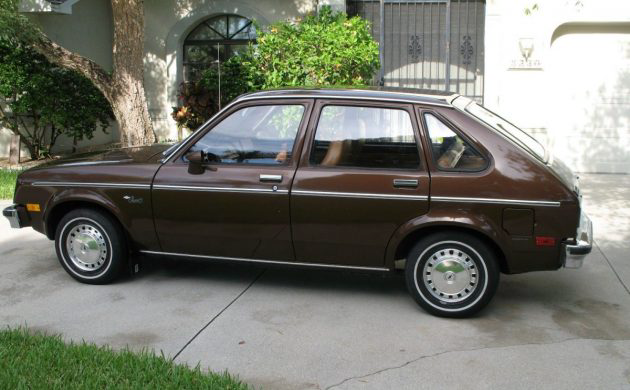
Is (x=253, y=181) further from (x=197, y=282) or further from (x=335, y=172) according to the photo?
(x=197, y=282)

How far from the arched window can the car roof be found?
899 cm

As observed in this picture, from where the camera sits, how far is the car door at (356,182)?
17.8ft

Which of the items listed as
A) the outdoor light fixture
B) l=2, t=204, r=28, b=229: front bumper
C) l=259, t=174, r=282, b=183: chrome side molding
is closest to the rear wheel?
l=2, t=204, r=28, b=229: front bumper

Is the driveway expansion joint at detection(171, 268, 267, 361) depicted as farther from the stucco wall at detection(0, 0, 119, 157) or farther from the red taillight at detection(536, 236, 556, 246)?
the stucco wall at detection(0, 0, 119, 157)

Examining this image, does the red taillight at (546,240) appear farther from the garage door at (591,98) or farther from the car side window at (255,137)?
the garage door at (591,98)

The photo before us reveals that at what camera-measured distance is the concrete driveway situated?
179 inches

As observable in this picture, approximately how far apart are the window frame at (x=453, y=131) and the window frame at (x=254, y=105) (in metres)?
0.89

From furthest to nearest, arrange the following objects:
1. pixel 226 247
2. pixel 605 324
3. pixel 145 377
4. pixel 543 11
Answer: pixel 543 11 → pixel 226 247 → pixel 605 324 → pixel 145 377

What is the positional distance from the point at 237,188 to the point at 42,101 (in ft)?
29.2

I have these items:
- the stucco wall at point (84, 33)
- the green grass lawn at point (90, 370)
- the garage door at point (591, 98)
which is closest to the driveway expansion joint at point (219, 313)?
the green grass lawn at point (90, 370)

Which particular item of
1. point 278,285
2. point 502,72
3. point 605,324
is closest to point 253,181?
point 278,285

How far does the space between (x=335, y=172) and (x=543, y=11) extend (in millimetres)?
8021

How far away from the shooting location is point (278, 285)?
6262 mm

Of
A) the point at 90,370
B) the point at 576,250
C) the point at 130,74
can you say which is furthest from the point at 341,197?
the point at 130,74
